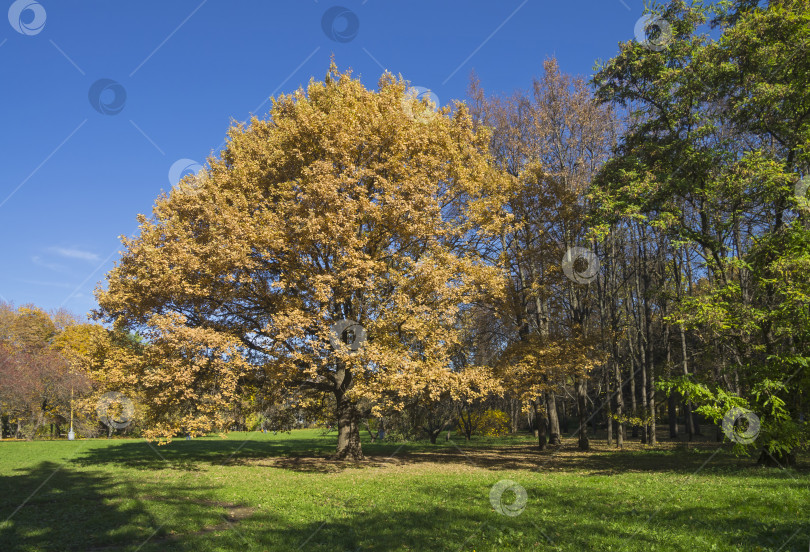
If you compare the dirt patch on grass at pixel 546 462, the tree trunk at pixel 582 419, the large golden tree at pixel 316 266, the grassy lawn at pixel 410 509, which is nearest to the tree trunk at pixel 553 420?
the tree trunk at pixel 582 419

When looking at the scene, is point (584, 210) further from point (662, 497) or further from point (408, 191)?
point (662, 497)

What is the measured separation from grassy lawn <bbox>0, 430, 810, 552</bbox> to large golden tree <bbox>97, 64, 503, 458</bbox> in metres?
2.95

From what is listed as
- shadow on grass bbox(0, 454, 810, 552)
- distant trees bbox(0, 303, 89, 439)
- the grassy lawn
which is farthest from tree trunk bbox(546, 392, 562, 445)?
distant trees bbox(0, 303, 89, 439)

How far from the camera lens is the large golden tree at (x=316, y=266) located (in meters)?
16.6

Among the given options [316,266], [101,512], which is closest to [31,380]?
[316,266]

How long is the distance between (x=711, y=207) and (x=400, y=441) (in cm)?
2430

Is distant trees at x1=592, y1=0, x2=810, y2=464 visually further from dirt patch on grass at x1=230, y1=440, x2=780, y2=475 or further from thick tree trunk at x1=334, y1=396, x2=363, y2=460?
thick tree trunk at x1=334, y1=396, x2=363, y2=460

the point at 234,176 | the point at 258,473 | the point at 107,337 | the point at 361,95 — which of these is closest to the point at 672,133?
the point at 361,95

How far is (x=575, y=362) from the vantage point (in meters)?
20.6

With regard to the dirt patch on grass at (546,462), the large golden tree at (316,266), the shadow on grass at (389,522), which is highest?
the large golden tree at (316,266)

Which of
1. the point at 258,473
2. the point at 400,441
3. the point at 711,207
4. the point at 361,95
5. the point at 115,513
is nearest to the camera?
the point at 115,513

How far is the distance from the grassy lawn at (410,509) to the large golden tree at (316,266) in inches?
116

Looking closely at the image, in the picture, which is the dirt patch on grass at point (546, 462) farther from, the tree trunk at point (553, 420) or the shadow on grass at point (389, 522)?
the shadow on grass at point (389, 522)

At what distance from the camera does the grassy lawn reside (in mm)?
7898
